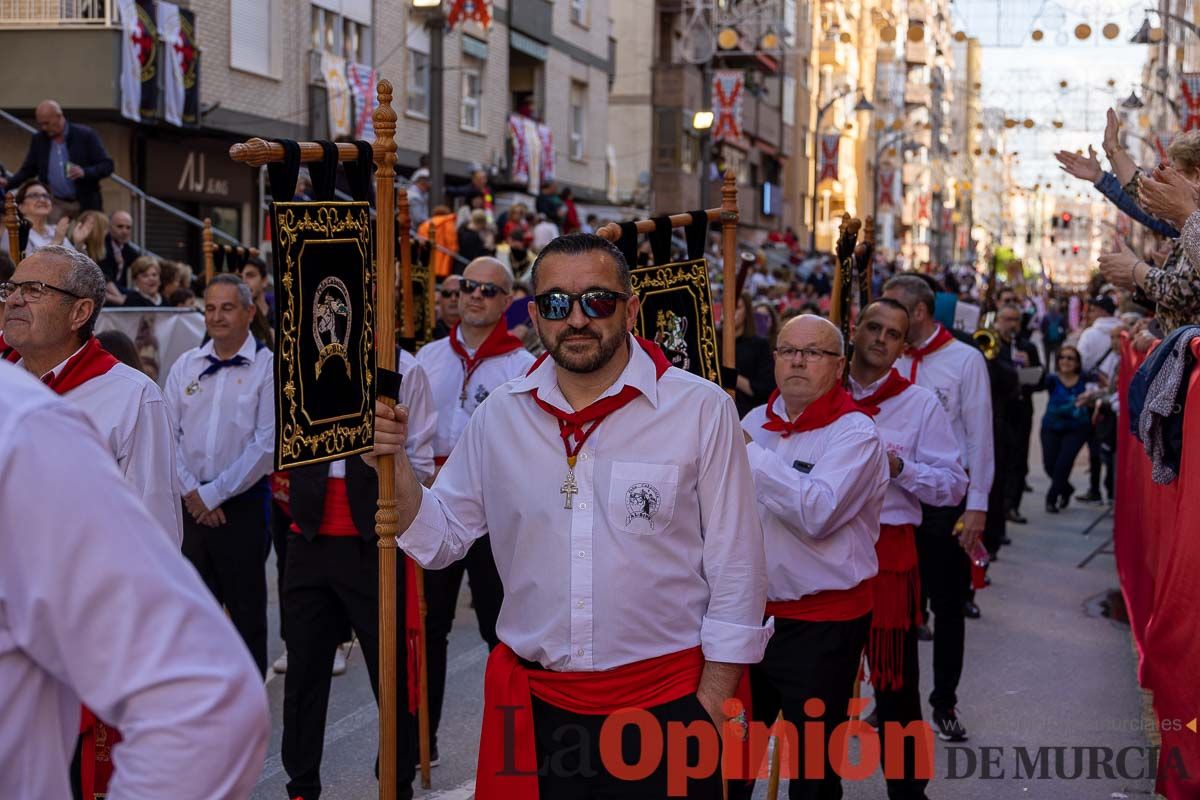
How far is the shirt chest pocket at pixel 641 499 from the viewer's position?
156 inches

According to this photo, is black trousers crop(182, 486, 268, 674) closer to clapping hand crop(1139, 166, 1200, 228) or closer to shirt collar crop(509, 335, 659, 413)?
shirt collar crop(509, 335, 659, 413)

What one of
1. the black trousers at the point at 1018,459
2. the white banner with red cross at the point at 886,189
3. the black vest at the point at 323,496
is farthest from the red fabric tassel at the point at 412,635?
the white banner with red cross at the point at 886,189

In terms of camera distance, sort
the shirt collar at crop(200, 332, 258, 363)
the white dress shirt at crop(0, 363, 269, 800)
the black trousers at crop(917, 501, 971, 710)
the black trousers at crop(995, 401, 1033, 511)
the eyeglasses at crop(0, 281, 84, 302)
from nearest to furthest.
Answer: the white dress shirt at crop(0, 363, 269, 800) < the eyeglasses at crop(0, 281, 84, 302) < the shirt collar at crop(200, 332, 258, 363) < the black trousers at crop(917, 501, 971, 710) < the black trousers at crop(995, 401, 1033, 511)

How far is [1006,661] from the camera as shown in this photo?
930 cm

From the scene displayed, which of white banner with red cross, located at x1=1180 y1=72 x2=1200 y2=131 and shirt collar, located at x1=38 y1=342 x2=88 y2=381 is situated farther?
white banner with red cross, located at x1=1180 y1=72 x2=1200 y2=131

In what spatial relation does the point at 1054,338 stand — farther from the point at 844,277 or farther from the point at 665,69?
the point at 844,277

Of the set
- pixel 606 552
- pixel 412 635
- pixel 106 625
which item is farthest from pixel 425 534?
pixel 106 625

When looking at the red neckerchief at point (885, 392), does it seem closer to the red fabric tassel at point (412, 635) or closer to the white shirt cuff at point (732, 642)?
the red fabric tassel at point (412, 635)

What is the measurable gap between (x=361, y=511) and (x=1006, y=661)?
4.77m

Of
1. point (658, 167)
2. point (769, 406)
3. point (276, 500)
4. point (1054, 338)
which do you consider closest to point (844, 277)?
point (769, 406)

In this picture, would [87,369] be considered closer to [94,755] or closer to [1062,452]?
[94,755]

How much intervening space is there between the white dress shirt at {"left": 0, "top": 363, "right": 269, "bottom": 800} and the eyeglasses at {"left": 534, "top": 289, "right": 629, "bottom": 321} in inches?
86.6

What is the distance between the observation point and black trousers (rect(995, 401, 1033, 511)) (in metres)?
15.0

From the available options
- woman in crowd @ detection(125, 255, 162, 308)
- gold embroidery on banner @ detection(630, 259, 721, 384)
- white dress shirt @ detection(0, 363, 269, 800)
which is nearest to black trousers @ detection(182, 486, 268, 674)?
gold embroidery on banner @ detection(630, 259, 721, 384)
